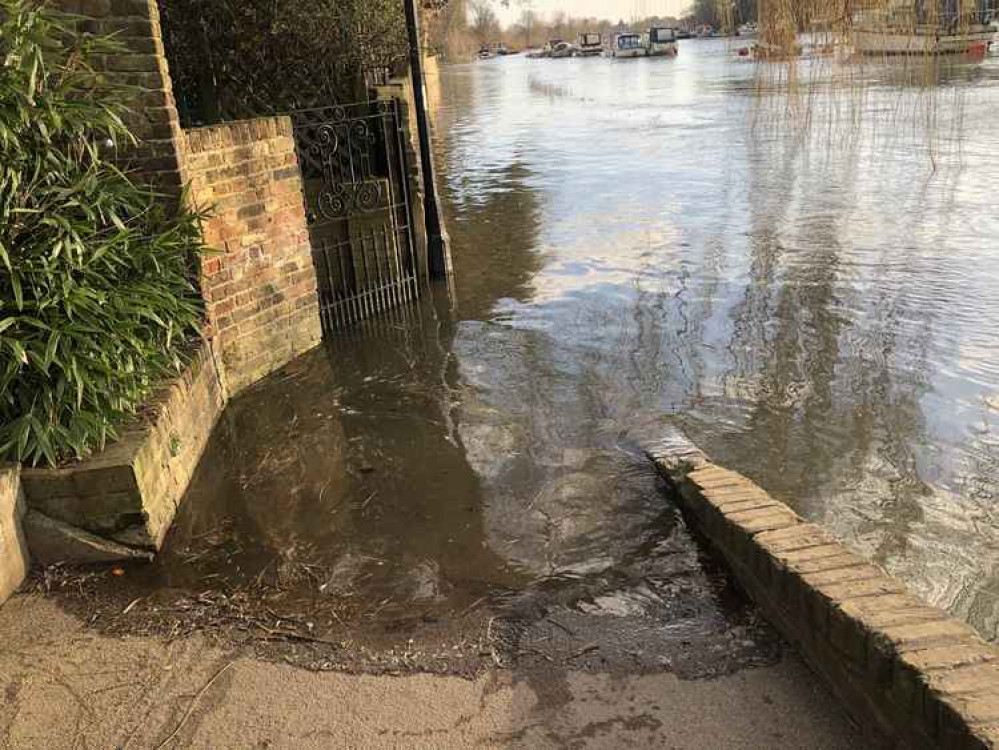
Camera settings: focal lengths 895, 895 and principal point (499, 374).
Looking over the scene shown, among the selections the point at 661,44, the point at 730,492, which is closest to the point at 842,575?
the point at 730,492

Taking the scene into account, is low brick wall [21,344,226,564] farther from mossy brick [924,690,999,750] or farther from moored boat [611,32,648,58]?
moored boat [611,32,648,58]

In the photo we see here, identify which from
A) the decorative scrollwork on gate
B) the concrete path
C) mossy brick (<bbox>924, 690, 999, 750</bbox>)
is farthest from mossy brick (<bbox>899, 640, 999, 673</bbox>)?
the decorative scrollwork on gate

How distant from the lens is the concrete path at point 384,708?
295 cm

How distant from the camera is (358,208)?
811cm

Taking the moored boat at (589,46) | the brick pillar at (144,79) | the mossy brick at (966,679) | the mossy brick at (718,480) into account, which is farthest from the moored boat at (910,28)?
the moored boat at (589,46)

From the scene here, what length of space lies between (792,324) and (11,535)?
18.6ft

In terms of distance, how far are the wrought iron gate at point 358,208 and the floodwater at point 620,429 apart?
41 cm

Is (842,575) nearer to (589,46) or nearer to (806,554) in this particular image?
(806,554)

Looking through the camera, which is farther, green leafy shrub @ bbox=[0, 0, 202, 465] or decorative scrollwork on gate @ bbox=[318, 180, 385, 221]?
decorative scrollwork on gate @ bbox=[318, 180, 385, 221]

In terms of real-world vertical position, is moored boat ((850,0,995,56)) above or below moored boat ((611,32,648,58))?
below

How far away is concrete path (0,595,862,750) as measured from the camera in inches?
116

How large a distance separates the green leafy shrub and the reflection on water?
1.99 metres

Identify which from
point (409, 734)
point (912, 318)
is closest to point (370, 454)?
point (409, 734)

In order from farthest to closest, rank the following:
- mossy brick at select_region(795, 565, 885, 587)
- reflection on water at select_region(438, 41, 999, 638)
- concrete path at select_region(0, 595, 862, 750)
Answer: reflection on water at select_region(438, 41, 999, 638) < mossy brick at select_region(795, 565, 885, 587) < concrete path at select_region(0, 595, 862, 750)
